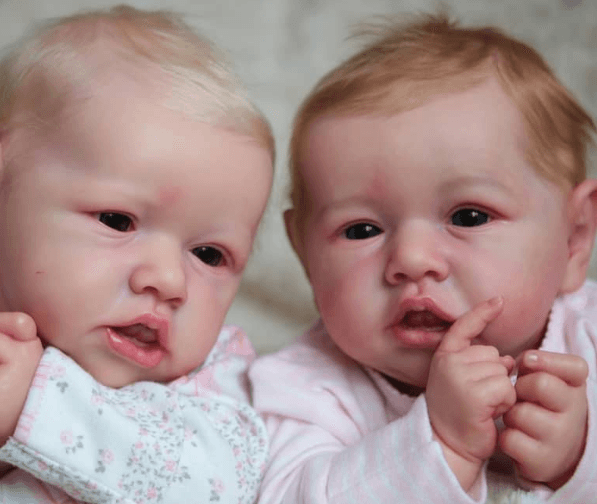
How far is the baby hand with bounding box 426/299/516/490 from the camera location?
3.41ft

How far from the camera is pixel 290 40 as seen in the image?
211cm

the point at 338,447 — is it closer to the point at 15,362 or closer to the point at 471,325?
the point at 471,325

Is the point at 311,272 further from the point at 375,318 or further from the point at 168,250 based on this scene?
the point at 168,250

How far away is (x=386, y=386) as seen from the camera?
1.28m

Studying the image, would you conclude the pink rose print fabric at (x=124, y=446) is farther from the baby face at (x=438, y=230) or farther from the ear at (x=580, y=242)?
the ear at (x=580, y=242)

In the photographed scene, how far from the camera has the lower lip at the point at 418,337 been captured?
3.82 ft

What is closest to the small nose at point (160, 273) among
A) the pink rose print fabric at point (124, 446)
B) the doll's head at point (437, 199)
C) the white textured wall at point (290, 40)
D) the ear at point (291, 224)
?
the pink rose print fabric at point (124, 446)

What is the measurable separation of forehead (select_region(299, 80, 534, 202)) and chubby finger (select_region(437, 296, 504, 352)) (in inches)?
7.1

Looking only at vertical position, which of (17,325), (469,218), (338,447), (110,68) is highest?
(110,68)

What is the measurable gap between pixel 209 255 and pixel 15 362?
31 centimetres

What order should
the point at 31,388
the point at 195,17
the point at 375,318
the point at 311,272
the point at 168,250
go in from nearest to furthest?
the point at 31,388
the point at 168,250
the point at 375,318
the point at 311,272
the point at 195,17

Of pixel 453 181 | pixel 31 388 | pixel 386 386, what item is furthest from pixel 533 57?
pixel 31 388

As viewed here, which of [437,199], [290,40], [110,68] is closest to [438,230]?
[437,199]

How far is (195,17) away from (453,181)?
107 cm
